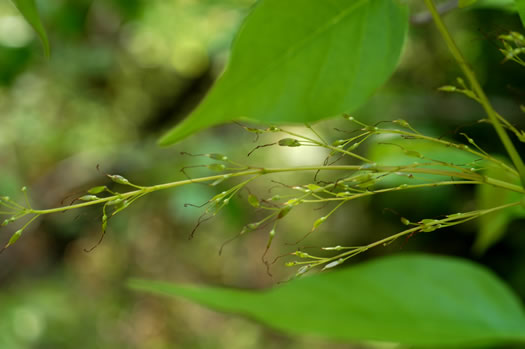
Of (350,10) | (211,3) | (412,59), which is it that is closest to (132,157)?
(211,3)

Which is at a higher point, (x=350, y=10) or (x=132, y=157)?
(x=350, y=10)

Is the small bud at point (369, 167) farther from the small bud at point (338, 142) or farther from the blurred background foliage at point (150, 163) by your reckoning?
the blurred background foliage at point (150, 163)

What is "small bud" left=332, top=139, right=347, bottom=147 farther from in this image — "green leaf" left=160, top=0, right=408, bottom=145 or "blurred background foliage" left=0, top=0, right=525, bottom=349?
"blurred background foliage" left=0, top=0, right=525, bottom=349

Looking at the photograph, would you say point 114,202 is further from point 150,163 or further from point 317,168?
point 150,163

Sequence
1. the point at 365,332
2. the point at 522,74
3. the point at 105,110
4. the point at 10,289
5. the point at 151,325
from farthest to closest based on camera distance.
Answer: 1. the point at 151,325
2. the point at 105,110
3. the point at 10,289
4. the point at 522,74
5. the point at 365,332

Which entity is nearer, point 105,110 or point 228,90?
point 228,90

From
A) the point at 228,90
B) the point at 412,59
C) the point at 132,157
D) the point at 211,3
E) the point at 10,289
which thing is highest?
the point at 228,90

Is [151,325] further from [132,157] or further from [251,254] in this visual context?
[132,157]

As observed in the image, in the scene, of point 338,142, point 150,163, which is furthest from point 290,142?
point 150,163
